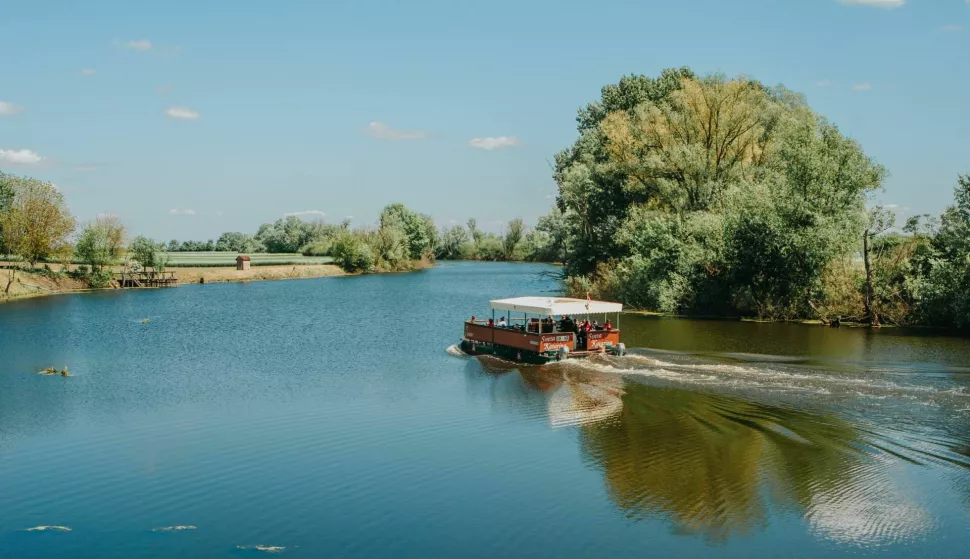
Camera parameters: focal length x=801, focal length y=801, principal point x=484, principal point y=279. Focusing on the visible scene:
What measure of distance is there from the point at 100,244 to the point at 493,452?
77.0m

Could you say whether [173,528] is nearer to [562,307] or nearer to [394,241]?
[562,307]

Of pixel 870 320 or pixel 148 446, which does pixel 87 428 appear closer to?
pixel 148 446

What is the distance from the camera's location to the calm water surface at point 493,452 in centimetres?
1608

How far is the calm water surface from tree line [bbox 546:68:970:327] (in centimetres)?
651

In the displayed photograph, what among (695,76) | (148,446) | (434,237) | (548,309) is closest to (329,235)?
(434,237)

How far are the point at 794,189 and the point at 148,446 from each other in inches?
1555

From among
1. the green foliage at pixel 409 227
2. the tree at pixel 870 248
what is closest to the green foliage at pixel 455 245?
the green foliage at pixel 409 227

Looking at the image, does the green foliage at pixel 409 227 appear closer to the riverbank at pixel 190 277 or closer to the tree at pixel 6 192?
the riverbank at pixel 190 277

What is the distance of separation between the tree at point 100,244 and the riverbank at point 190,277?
104 inches

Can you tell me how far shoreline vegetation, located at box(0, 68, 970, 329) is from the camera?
4644 centimetres

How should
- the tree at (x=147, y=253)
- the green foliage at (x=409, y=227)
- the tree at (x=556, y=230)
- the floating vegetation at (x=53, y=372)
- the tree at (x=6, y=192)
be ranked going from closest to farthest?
the floating vegetation at (x=53, y=372), the tree at (x=556, y=230), the tree at (x=6, y=192), the tree at (x=147, y=253), the green foliage at (x=409, y=227)

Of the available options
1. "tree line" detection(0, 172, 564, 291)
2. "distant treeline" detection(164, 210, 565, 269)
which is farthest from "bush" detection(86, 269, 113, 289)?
"distant treeline" detection(164, 210, 565, 269)

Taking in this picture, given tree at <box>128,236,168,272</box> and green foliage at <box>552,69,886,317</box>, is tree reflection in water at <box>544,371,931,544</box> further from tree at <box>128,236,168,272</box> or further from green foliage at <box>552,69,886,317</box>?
tree at <box>128,236,168,272</box>

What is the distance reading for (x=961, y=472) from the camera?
19000 millimetres
